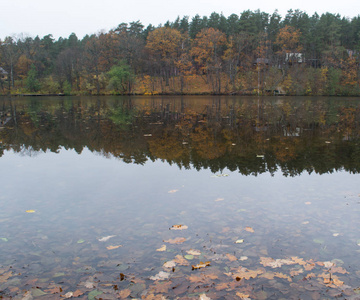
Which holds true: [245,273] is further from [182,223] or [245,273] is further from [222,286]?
[182,223]

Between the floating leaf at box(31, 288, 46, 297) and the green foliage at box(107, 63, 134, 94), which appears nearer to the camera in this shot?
the floating leaf at box(31, 288, 46, 297)

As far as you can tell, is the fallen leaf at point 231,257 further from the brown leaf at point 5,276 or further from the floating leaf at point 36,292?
the brown leaf at point 5,276

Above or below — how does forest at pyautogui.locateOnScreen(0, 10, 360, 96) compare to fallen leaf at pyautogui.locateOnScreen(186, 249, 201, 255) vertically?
above

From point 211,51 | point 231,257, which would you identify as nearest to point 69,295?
point 231,257

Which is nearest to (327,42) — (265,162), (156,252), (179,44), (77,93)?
(179,44)

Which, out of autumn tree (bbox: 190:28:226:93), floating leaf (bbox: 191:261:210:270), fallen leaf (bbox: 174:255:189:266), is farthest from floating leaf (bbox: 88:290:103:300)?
autumn tree (bbox: 190:28:226:93)

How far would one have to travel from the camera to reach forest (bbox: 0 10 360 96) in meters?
61.8

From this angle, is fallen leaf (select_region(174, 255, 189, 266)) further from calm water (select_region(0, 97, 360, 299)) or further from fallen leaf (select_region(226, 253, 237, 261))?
fallen leaf (select_region(226, 253, 237, 261))

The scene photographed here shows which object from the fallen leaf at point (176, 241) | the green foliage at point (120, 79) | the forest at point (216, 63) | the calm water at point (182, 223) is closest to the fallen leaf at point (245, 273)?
the calm water at point (182, 223)

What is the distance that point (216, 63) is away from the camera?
6550 centimetres

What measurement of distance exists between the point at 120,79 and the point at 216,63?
67.3 feet

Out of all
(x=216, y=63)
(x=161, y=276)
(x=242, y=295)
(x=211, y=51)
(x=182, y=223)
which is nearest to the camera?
(x=242, y=295)

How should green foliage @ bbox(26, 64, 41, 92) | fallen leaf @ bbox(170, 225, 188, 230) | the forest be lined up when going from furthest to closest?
green foliage @ bbox(26, 64, 41, 92) < the forest < fallen leaf @ bbox(170, 225, 188, 230)

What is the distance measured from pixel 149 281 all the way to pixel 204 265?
2.18ft
